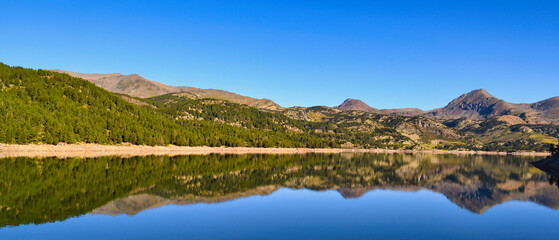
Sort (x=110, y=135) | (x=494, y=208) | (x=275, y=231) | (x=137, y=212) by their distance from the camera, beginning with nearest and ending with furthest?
1. (x=275, y=231)
2. (x=137, y=212)
3. (x=494, y=208)
4. (x=110, y=135)

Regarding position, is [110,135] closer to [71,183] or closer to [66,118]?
[66,118]

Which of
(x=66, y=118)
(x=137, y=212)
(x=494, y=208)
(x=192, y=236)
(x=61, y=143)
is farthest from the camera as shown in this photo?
(x=66, y=118)

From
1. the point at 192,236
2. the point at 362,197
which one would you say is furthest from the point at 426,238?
the point at 362,197

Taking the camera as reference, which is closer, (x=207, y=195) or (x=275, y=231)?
(x=275, y=231)

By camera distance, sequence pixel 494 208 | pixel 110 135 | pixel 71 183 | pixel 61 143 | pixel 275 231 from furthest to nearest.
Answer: pixel 110 135
pixel 61 143
pixel 71 183
pixel 494 208
pixel 275 231

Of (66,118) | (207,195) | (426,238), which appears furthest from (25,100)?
(426,238)

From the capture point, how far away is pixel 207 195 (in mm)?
50656

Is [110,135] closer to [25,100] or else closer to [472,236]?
[25,100]

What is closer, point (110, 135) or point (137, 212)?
point (137, 212)

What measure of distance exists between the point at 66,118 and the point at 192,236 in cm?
16443

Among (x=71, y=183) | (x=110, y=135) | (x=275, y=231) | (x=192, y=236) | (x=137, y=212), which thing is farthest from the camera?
(x=110, y=135)

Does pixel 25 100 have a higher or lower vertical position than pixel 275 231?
higher

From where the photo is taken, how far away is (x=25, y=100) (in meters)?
170

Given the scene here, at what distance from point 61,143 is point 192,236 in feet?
466
